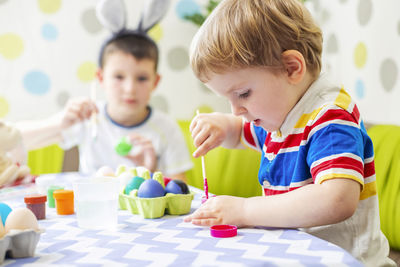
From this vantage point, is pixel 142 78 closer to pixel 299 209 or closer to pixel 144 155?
pixel 144 155

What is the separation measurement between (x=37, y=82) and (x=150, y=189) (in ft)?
6.58

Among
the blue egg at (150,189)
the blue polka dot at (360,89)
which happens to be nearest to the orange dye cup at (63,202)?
the blue egg at (150,189)

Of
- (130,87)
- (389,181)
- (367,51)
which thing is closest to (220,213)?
(389,181)

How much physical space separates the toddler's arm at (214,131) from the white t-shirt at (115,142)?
830mm

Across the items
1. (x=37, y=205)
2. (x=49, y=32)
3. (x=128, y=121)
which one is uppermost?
(x=49, y=32)

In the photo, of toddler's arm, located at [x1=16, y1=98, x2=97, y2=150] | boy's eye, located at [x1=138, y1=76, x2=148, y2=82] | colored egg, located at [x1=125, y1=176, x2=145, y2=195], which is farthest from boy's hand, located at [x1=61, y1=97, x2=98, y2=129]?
colored egg, located at [x1=125, y1=176, x2=145, y2=195]

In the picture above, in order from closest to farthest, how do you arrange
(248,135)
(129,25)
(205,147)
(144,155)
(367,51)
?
(205,147) < (248,135) < (144,155) < (367,51) < (129,25)

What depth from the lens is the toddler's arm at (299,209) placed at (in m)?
0.72

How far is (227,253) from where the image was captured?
604 millimetres

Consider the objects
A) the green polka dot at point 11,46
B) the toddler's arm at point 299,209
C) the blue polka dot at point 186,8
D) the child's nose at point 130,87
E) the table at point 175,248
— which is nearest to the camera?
the table at point 175,248

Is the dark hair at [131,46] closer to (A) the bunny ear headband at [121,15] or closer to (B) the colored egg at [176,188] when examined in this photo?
(A) the bunny ear headband at [121,15]

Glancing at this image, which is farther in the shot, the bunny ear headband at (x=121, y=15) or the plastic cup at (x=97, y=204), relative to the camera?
the bunny ear headband at (x=121, y=15)

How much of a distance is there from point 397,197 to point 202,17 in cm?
178

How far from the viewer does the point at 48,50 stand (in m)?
2.67
